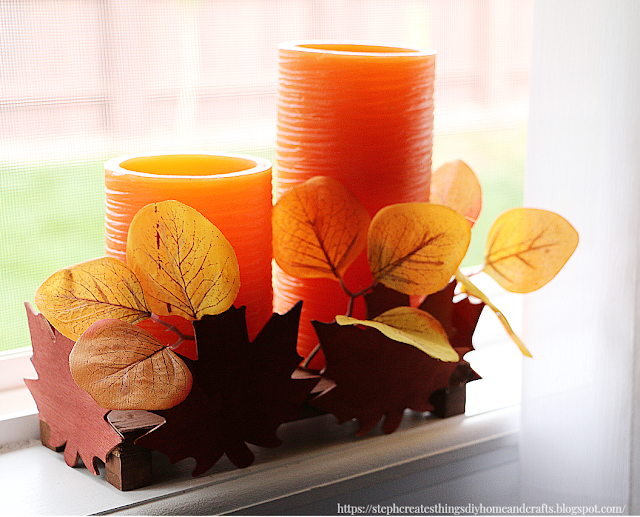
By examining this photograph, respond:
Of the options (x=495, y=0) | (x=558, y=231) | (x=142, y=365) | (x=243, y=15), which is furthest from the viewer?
(x=495, y=0)

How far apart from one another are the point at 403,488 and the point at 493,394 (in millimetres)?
182

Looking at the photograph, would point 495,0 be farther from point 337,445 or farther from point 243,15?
point 337,445

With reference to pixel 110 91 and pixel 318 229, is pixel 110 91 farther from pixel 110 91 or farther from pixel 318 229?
pixel 318 229

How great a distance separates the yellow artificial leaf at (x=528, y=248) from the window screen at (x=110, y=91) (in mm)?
306

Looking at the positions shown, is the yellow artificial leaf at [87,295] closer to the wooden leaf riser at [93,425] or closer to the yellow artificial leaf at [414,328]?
the wooden leaf riser at [93,425]

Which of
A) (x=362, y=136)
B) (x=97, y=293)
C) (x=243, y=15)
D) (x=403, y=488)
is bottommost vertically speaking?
(x=403, y=488)

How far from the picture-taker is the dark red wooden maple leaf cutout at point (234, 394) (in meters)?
0.52

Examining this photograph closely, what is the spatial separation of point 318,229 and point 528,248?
20 cm

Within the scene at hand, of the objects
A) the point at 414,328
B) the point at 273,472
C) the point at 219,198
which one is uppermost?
the point at 219,198

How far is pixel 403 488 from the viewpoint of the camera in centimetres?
68

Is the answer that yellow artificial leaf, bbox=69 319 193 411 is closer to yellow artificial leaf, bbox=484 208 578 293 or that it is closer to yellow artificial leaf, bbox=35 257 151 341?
yellow artificial leaf, bbox=35 257 151 341

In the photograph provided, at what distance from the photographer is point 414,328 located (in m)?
0.56

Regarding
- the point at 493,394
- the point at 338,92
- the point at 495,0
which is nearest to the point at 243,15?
the point at 338,92

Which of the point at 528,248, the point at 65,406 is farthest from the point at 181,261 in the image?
the point at 528,248
